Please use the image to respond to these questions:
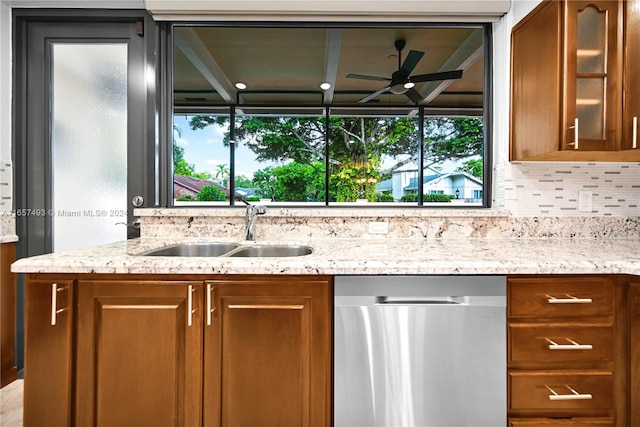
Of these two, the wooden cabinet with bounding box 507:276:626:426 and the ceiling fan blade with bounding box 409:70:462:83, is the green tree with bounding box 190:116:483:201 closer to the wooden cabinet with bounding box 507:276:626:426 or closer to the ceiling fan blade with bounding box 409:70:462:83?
the ceiling fan blade with bounding box 409:70:462:83

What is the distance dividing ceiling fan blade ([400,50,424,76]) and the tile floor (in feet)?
13.3

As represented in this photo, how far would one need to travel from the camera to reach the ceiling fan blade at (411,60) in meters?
3.56

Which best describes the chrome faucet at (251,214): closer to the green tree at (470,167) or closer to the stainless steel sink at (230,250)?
the stainless steel sink at (230,250)

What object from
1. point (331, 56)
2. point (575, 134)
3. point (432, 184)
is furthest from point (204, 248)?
point (432, 184)

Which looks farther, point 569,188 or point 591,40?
point 569,188

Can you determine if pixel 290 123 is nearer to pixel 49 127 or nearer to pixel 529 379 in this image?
pixel 49 127

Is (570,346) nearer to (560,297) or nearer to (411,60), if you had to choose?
(560,297)

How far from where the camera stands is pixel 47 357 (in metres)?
1.19

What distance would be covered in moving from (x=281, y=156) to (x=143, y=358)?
538 cm

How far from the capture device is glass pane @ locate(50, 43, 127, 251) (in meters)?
2.06

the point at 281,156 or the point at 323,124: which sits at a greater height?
the point at 323,124

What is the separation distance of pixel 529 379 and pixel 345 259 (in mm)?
769

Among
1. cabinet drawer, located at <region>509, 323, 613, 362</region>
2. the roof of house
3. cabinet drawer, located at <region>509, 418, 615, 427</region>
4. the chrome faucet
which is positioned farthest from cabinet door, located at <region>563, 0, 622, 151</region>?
the roof of house

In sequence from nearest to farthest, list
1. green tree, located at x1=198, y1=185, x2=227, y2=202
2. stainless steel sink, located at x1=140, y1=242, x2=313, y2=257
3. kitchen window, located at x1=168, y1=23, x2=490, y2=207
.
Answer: stainless steel sink, located at x1=140, y1=242, x2=313, y2=257, kitchen window, located at x1=168, y1=23, x2=490, y2=207, green tree, located at x1=198, y1=185, x2=227, y2=202
